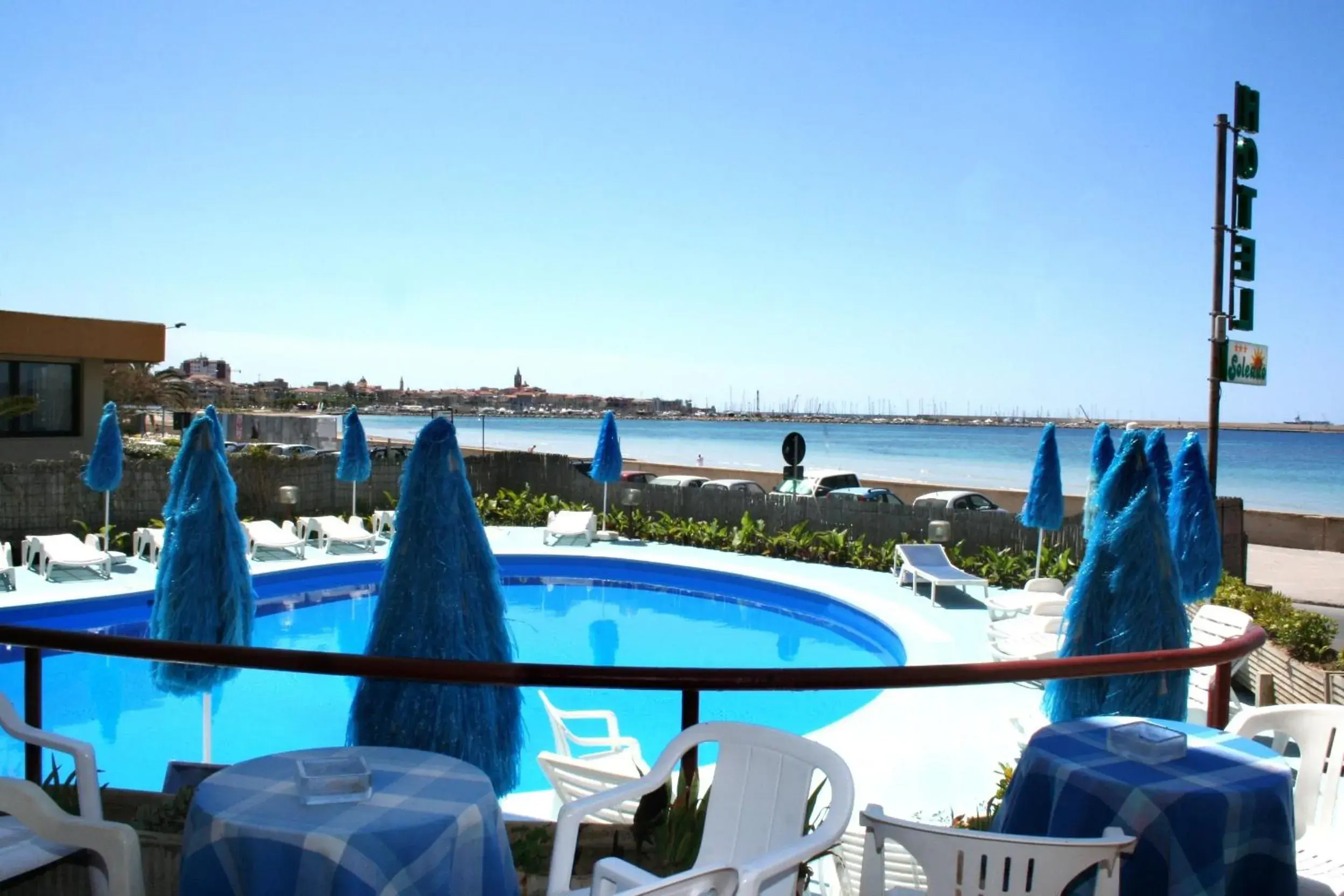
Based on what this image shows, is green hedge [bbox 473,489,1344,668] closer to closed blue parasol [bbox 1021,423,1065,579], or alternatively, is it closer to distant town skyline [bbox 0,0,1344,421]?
closed blue parasol [bbox 1021,423,1065,579]

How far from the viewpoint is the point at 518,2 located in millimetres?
12117

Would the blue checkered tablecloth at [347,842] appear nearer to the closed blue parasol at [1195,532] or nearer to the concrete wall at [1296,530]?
the closed blue parasol at [1195,532]

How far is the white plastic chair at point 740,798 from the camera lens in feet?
7.08

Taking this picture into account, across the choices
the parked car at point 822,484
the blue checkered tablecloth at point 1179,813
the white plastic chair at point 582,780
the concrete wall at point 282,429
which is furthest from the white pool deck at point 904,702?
the concrete wall at point 282,429

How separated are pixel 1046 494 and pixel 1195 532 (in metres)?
3.22

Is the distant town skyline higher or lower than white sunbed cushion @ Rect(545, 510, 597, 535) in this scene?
higher

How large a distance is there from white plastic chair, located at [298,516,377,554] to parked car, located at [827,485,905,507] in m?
8.02

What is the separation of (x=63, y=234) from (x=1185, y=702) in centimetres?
2907

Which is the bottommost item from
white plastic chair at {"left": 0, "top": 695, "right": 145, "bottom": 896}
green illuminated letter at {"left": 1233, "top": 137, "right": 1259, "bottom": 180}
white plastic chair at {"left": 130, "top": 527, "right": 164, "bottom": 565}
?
white plastic chair at {"left": 130, "top": 527, "right": 164, "bottom": 565}

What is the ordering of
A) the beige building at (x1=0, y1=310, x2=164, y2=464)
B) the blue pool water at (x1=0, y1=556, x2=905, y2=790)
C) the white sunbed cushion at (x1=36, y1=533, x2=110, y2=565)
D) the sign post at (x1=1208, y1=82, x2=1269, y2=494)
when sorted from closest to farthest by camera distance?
the blue pool water at (x1=0, y1=556, x2=905, y2=790) < the sign post at (x1=1208, y1=82, x2=1269, y2=494) < the white sunbed cushion at (x1=36, y1=533, x2=110, y2=565) < the beige building at (x1=0, y1=310, x2=164, y2=464)

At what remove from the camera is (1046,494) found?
1235 centimetres

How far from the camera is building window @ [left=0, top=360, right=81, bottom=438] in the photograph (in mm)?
22219

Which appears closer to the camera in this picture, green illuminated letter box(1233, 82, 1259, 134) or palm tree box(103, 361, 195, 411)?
green illuminated letter box(1233, 82, 1259, 134)

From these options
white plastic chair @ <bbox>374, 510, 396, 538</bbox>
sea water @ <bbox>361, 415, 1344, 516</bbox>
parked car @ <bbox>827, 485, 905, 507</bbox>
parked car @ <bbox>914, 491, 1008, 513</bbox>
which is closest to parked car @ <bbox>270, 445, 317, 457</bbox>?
sea water @ <bbox>361, 415, 1344, 516</bbox>
